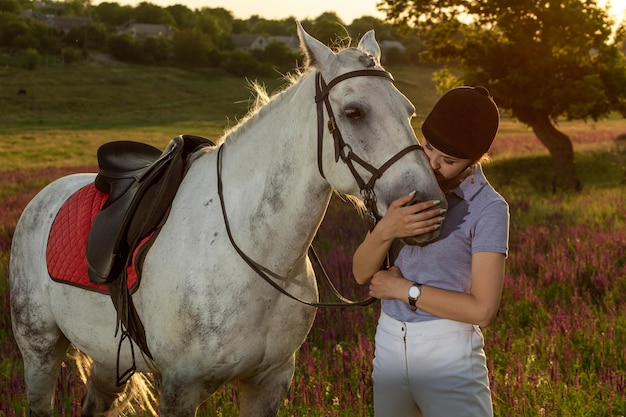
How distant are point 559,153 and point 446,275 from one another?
1773cm

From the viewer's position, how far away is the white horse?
99.6 inches

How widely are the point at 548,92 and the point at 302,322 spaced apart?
17.0 m

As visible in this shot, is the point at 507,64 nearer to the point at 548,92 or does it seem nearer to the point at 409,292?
the point at 548,92

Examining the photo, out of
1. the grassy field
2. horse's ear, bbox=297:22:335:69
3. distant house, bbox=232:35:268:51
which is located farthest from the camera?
distant house, bbox=232:35:268:51

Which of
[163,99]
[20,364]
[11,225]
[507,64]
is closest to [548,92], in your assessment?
[507,64]

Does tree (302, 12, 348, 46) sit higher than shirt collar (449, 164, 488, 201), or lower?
higher

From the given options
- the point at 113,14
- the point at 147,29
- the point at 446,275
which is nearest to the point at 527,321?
the point at 446,275

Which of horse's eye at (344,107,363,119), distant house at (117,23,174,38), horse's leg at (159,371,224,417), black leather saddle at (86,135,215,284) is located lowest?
distant house at (117,23,174,38)

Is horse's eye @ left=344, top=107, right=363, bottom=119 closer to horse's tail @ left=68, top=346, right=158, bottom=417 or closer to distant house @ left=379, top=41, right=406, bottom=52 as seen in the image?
horse's tail @ left=68, top=346, right=158, bottom=417

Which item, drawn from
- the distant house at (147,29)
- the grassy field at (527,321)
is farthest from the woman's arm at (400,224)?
the distant house at (147,29)

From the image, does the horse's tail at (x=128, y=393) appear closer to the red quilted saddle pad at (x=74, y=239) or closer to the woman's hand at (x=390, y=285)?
the red quilted saddle pad at (x=74, y=239)

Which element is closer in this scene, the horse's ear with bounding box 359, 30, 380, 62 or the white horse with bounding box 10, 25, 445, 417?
the white horse with bounding box 10, 25, 445, 417

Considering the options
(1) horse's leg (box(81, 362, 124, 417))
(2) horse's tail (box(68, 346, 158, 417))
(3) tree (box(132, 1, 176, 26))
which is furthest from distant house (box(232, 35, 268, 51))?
(1) horse's leg (box(81, 362, 124, 417))

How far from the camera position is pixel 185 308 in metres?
2.88
